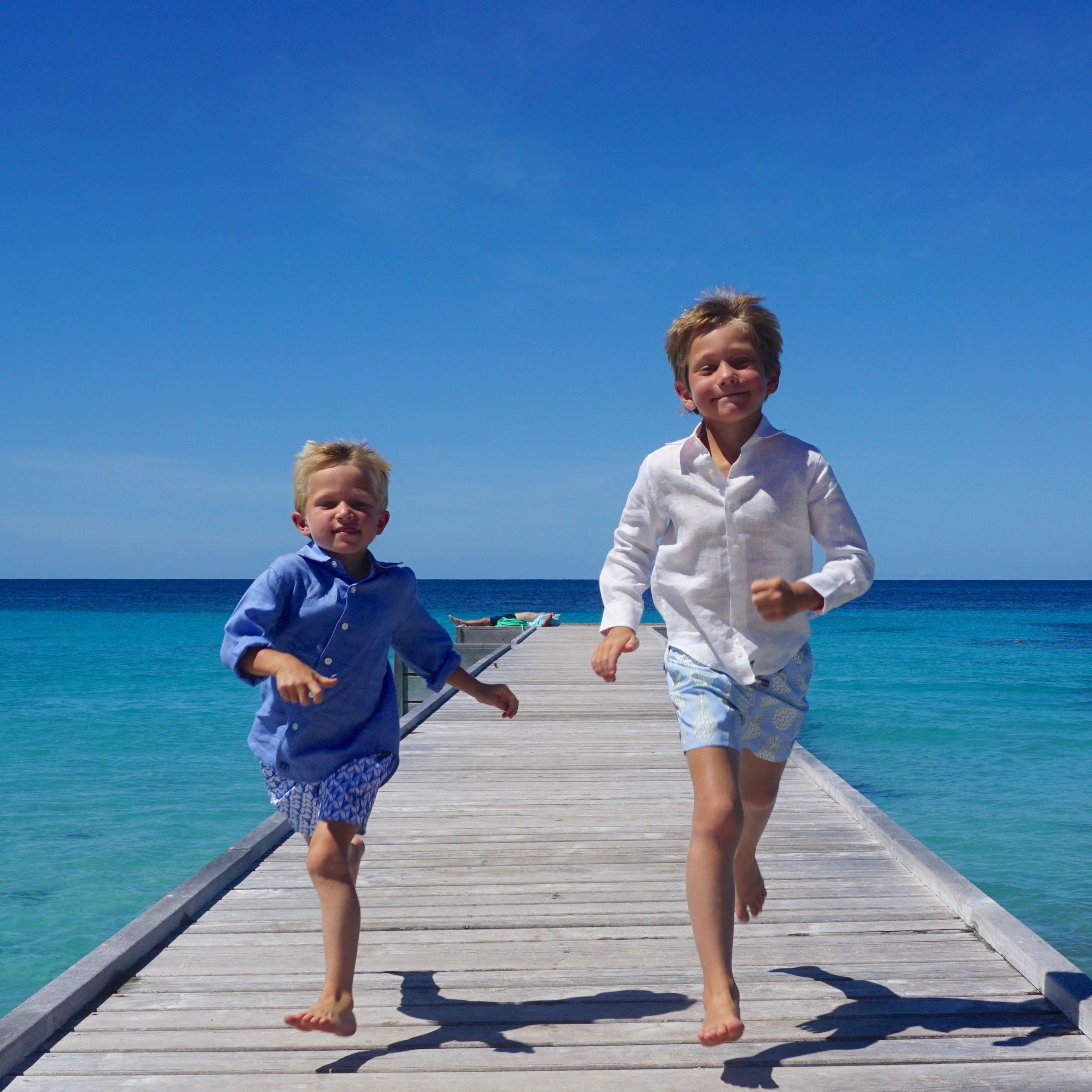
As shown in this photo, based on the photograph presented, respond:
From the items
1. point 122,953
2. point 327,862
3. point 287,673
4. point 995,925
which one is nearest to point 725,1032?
point 327,862

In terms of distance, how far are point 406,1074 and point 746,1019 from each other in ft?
2.87

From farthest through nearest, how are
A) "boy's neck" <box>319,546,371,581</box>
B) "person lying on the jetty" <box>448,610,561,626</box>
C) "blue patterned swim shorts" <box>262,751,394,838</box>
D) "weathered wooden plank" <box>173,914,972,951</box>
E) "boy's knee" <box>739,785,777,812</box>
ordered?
"person lying on the jetty" <box>448,610,561,626</box> → "weathered wooden plank" <box>173,914,972,951</box> → "boy's knee" <box>739,785,777,812</box> → "boy's neck" <box>319,546,371,581</box> → "blue patterned swim shorts" <box>262,751,394,838</box>

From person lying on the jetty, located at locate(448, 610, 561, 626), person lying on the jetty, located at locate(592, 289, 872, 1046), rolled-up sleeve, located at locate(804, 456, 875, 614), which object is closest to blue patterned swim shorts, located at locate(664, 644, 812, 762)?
person lying on the jetty, located at locate(592, 289, 872, 1046)

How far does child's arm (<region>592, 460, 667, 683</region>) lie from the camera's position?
256 cm

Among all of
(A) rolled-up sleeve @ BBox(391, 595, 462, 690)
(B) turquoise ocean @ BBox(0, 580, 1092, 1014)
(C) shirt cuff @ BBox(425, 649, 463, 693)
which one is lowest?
(B) turquoise ocean @ BBox(0, 580, 1092, 1014)

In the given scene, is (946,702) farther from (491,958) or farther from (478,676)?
(491,958)

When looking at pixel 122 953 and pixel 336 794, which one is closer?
pixel 336 794

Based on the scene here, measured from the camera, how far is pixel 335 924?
226 centimetres

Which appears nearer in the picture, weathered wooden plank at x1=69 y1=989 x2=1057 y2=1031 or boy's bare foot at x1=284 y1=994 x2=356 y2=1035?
boy's bare foot at x1=284 y1=994 x2=356 y2=1035

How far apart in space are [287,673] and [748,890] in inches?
58.4

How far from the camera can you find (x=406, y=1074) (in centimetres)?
221

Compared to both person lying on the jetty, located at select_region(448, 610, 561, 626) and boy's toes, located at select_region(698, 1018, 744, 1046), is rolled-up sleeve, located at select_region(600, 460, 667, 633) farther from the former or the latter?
person lying on the jetty, located at select_region(448, 610, 561, 626)

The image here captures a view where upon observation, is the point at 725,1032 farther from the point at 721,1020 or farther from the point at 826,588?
the point at 826,588

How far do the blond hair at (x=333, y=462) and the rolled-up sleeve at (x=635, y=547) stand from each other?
656 millimetres
